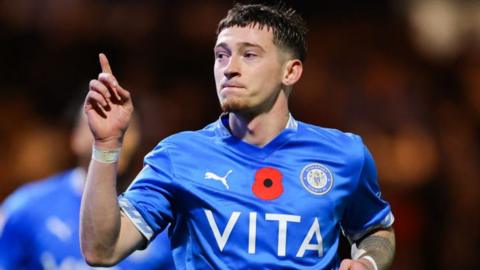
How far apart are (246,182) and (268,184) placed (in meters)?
0.08

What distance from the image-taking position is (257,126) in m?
4.29

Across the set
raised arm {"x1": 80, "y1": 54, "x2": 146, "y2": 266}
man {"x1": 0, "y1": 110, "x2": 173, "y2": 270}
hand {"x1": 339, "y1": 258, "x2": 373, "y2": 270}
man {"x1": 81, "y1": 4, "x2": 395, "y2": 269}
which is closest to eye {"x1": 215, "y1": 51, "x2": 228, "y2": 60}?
man {"x1": 81, "y1": 4, "x2": 395, "y2": 269}

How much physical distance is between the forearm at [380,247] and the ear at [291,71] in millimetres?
694

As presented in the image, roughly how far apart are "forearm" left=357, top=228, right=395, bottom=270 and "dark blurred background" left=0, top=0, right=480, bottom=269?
180 inches

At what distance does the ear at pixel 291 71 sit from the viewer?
4.36 metres

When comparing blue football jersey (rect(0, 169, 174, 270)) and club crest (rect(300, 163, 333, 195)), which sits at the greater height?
club crest (rect(300, 163, 333, 195))

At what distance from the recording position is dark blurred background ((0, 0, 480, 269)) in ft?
30.6

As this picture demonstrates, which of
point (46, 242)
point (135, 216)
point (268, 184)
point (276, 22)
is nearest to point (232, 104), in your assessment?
point (268, 184)

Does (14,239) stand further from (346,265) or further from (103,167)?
(346,265)

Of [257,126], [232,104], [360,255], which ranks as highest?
[232,104]

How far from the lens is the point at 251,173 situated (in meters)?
4.18

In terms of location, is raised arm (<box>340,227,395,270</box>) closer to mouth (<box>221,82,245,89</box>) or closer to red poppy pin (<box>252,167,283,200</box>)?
red poppy pin (<box>252,167,283,200</box>)

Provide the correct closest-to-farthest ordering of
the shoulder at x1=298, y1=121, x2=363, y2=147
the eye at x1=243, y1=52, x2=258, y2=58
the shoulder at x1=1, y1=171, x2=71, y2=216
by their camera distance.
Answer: the eye at x1=243, y1=52, x2=258, y2=58 < the shoulder at x1=298, y1=121, x2=363, y2=147 < the shoulder at x1=1, y1=171, x2=71, y2=216

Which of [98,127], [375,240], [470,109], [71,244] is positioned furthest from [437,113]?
[98,127]
